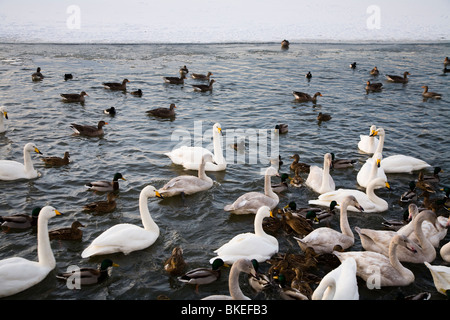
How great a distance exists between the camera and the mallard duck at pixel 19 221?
827 centimetres

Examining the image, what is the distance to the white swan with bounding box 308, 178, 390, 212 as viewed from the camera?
30.7 ft

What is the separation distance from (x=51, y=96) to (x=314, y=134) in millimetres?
9850

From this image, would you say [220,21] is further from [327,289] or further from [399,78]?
[327,289]

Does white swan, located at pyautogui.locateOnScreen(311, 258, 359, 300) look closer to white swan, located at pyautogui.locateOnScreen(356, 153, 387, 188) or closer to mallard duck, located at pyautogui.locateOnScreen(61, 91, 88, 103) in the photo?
Answer: white swan, located at pyautogui.locateOnScreen(356, 153, 387, 188)

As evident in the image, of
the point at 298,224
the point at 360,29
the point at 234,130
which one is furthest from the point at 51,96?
the point at 360,29

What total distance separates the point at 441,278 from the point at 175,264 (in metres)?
4.17

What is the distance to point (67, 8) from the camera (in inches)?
1375

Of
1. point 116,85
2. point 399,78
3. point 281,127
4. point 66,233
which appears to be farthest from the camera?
point 399,78

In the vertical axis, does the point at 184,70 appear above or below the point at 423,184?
above

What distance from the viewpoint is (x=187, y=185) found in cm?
991

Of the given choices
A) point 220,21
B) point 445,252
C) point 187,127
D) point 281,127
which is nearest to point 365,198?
point 445,252

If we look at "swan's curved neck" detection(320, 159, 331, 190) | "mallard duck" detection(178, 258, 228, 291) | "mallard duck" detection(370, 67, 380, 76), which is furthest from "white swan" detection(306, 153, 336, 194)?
"mallard duck" detection(370, 67, 380, 76)

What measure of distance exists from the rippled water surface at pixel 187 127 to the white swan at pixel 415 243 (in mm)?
202

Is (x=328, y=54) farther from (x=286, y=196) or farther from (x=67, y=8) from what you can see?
(x=67, y=8)
